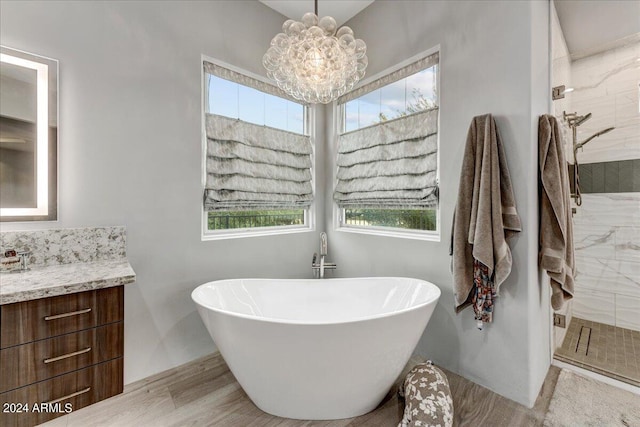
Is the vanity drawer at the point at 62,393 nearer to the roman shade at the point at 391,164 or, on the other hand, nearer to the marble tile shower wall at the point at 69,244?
the marble tile shower wall at the point at 69,244

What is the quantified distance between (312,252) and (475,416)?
5.82 feet

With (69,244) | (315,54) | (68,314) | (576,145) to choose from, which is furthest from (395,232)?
(69,244)

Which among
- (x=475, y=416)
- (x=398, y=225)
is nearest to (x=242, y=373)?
(x=475, y=416)

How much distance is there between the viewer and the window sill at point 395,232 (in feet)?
7.22

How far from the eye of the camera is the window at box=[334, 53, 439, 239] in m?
2.19

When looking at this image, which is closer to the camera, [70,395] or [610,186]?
[70,395]

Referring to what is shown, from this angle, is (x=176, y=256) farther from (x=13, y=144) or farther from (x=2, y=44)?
(x=2, y=44)

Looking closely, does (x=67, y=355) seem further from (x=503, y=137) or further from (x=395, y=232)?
(x=503, y=137)

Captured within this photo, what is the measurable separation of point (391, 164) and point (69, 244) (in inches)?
88.4

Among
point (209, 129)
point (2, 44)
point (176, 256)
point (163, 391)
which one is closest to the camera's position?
point (2, 44)

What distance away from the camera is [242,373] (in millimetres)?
1576

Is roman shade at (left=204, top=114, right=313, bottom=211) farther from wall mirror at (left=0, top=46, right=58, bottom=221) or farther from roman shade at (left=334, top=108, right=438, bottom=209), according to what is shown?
wall mirror at (left=0, top=46, right=58, bottom=221)

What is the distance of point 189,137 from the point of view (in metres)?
2.11

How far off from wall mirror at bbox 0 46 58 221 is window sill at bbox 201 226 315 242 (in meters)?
0.92
